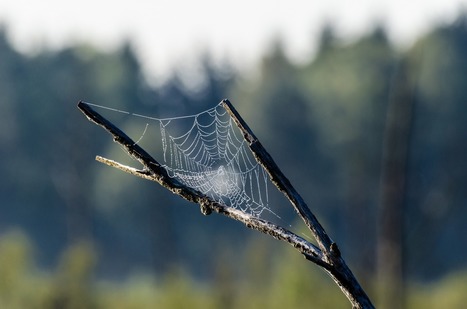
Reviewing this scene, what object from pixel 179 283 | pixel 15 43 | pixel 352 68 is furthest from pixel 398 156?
pixel 15 43

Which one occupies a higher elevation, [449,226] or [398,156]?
[449,226]

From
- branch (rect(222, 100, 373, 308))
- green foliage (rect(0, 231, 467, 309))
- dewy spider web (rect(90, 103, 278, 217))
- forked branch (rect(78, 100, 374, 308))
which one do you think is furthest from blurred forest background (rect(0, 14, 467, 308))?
branch (rect(222, 100, 373, 308))

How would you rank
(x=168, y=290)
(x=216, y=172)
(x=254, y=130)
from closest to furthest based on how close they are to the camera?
(x=216, y=172), (x=168, y=290), (x=254, y=130)

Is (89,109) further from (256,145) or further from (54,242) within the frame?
(54,242)

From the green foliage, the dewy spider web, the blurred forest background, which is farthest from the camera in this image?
the blurred forest background

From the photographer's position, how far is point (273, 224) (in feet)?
10.0

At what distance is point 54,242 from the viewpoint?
310 feet

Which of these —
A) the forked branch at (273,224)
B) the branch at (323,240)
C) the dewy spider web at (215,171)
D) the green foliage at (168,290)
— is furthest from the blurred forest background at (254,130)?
the branch at (323,240)

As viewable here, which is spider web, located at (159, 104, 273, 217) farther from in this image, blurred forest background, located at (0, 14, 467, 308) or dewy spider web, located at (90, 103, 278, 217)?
blurred forest background, located at (0, 14, 467, 308)

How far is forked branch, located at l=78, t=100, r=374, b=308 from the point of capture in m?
2.99

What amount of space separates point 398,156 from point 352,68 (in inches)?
3073

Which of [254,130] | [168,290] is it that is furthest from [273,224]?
[254,130]

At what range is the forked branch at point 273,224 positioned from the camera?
9.80 feet

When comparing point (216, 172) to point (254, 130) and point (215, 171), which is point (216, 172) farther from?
point (254, 130)
